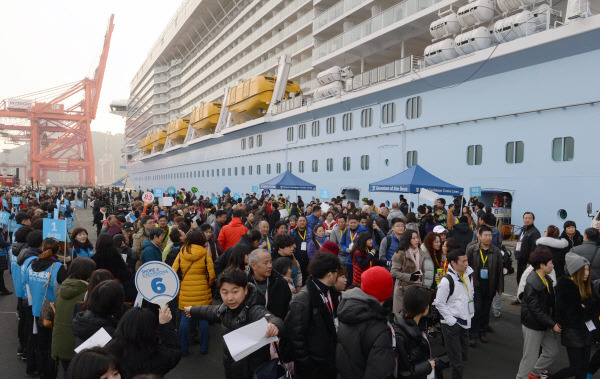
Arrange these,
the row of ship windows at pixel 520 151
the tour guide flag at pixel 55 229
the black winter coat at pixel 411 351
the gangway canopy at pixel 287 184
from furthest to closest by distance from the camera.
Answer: the gangway canopy at pixel 287 184 → the row of ship windows at pixel 520 151 → the tour guide flag at pixel 55 229 → the black winter coat at pixel 411 351

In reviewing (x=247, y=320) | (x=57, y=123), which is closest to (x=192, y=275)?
(x=247, y=320)

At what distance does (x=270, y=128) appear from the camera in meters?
27.9

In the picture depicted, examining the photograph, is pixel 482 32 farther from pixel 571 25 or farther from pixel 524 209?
pixel 524 209

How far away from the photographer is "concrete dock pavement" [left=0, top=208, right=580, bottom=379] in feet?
16.0

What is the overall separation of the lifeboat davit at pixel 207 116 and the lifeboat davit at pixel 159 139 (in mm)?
14567

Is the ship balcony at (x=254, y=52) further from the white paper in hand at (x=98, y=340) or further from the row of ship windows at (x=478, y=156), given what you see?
the white paper in hand at (x=98, y=340)

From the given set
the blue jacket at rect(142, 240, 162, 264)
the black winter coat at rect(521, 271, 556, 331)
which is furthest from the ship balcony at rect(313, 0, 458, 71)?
the blue jacket at rect(142, 240, 162, 264)

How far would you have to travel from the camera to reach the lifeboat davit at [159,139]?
5212 centimetres

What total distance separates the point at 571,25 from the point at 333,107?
458 inches

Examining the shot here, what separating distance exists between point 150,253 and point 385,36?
50.1ft

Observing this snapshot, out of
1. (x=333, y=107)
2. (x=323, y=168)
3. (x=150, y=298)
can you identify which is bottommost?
(x=150, y=298)

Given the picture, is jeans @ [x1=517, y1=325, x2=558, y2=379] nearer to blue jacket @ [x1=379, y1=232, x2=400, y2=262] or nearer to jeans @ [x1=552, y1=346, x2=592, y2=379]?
jeans @ [x1=552, y1=346, x2=592, y2=379]

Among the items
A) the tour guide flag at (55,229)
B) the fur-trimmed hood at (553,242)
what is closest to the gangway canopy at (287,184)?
the fur-trimmed hood at (553,242)

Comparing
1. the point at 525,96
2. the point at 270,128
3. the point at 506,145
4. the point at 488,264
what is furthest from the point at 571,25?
the point at 270,128
